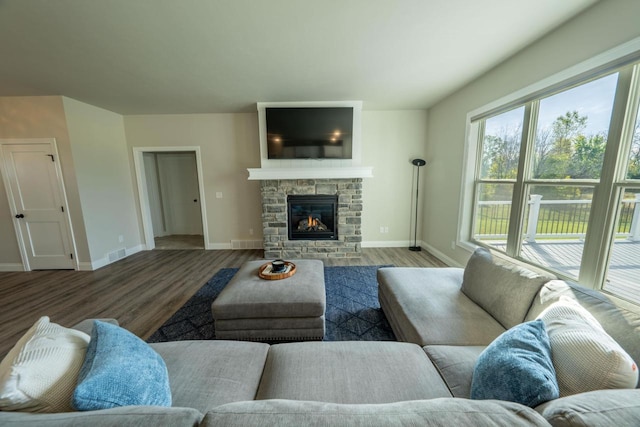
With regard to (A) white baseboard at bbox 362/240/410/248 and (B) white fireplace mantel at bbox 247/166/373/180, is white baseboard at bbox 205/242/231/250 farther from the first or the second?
(A) white baseboard at bbox 362/240/410/248

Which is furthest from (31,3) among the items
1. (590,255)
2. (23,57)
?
(590,255)

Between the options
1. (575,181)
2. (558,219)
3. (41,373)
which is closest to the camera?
(41,373)

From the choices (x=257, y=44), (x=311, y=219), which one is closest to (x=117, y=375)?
(x=257, y=44)

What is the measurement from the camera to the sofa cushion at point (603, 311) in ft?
3.10

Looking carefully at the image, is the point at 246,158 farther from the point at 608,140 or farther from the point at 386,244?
the point at 608,140

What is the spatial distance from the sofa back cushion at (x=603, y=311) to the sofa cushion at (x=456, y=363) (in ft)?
1.44

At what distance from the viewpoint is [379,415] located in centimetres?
54

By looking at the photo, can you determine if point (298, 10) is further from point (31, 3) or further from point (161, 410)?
point (161, 410)

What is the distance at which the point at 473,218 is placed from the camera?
10.4ft

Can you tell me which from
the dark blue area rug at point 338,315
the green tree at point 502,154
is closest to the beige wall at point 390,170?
the green tree at point 502,154

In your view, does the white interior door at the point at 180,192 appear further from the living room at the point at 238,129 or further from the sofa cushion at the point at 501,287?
the sofa cushion at the point at 501,287

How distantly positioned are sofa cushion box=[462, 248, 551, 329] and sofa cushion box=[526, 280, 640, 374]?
0.18ft

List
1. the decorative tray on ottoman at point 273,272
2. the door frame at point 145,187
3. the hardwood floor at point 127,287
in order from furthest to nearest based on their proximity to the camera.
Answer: the door frame at point 145,187 < the hardwood floor at point 127,287 < the decorative tray on ottoman at point 273,272

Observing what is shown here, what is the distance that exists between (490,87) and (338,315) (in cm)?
317
